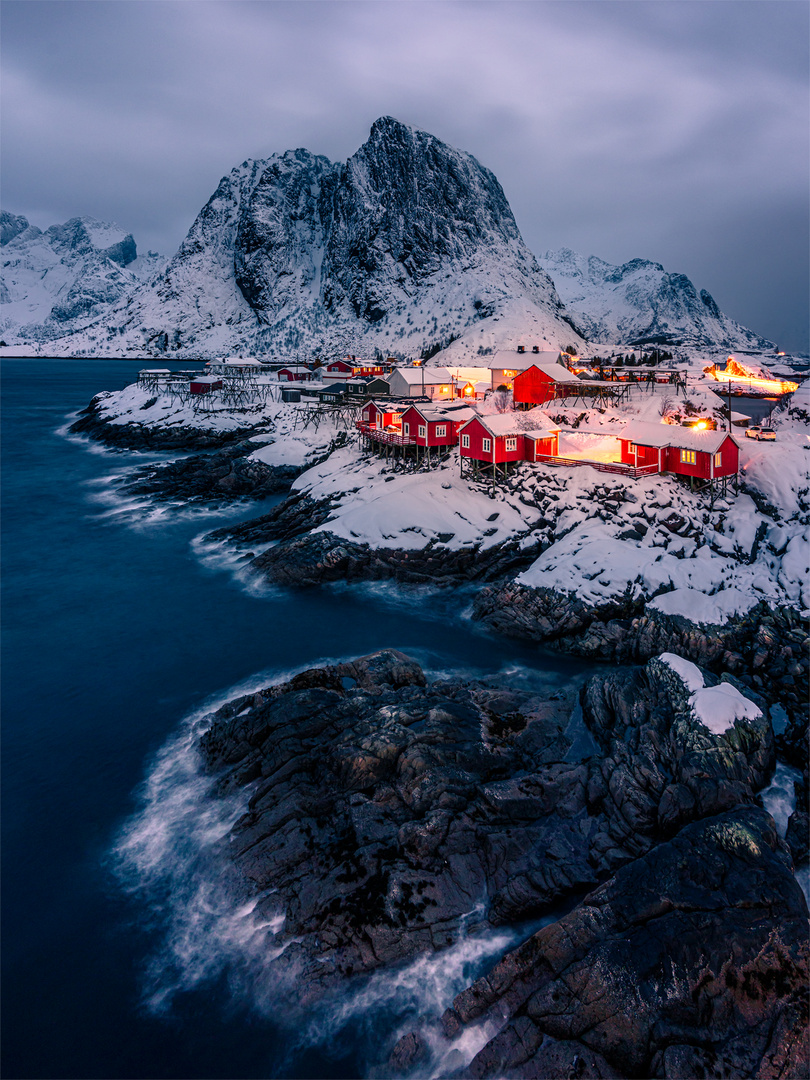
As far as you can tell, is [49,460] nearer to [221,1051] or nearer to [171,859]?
[171,859]

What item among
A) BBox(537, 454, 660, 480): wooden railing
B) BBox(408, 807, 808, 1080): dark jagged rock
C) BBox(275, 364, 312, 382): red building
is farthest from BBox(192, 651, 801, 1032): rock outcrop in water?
BBox(275, 364, 312, 382): red building

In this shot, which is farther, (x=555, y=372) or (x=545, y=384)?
(x=555, y=372)

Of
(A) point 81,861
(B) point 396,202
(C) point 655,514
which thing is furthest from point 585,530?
(B) point 396,202

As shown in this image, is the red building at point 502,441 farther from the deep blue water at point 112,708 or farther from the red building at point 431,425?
the deep blue water at point 112,708

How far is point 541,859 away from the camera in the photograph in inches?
600

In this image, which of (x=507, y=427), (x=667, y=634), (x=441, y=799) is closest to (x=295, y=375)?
(x=507, y=427)

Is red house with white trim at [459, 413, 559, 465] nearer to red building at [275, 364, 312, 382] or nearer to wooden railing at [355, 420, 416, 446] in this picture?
wooden railing at [355, 420, 416, 446]

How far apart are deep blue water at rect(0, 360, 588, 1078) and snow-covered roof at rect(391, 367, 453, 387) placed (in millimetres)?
29741

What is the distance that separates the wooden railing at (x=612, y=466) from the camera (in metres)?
38.8

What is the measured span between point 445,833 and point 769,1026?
777 cm

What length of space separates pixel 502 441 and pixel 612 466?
8134 millimetres

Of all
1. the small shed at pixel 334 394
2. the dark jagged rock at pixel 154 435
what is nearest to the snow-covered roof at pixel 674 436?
the small shed at pixel 334 394

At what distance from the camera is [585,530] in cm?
3550

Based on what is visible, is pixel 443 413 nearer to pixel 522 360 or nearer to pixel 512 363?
pixel 522 360
